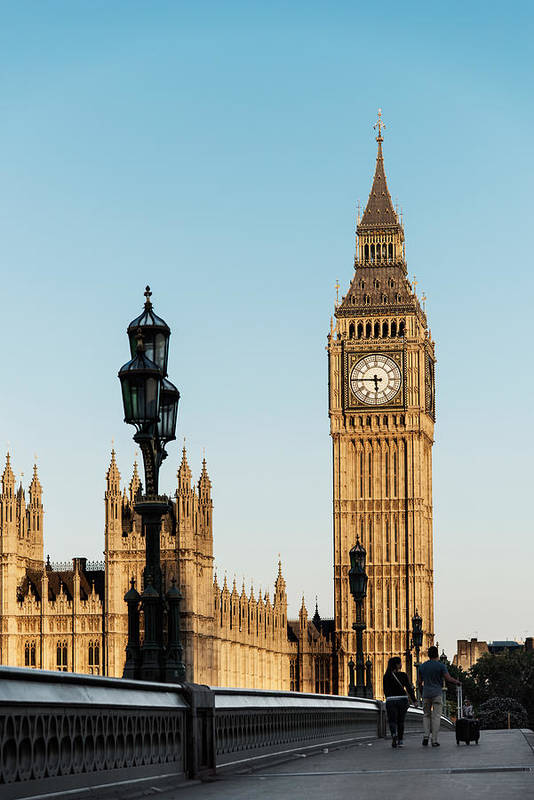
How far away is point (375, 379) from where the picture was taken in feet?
339

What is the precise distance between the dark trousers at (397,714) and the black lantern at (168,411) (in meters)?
7.38

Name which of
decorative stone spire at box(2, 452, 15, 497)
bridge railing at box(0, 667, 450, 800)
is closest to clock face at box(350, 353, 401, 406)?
decorative stone spire at box(2, 452, 15, 497)

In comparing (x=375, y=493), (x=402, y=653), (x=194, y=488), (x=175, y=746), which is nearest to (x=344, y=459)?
(x=375, y=493)

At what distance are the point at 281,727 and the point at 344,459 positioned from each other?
269 ft

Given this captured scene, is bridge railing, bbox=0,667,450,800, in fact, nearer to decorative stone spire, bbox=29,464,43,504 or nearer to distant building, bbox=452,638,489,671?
decorative stone spire, bbox=29,464,43,504

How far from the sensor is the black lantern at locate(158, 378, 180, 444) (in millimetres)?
17734

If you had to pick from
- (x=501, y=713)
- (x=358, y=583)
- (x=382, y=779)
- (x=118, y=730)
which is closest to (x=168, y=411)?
(x=382, y=779)

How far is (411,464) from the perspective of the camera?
102188mm

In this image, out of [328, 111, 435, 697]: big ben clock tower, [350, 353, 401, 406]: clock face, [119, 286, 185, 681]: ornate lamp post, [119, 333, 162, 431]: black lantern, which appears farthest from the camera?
[350, 353, 401, 406]: clock face

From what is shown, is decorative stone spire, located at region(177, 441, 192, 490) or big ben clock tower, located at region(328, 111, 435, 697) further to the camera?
big ben clock tower, located at region(328, 111, 435, 697)

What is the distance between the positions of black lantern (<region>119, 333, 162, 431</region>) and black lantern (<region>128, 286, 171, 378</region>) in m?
0.53

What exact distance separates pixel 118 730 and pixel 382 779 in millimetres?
3191

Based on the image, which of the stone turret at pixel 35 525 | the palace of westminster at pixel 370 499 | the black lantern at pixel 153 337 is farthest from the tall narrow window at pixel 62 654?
the black lantern at pixel 153 337

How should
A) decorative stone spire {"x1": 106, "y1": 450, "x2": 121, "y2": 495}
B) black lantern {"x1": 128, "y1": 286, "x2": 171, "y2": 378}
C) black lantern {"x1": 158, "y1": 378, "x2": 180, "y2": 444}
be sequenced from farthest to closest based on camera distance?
decorative stone spire {"x1": 106, "y1": 450, "x2": 121, "y2": 495}, black lantern {"x1": 158, "y1": 378, "x2": 180, "y2": 444}, black lantern {"x1": 128, "y1": 286, "x2": 171, "y2": 378}
